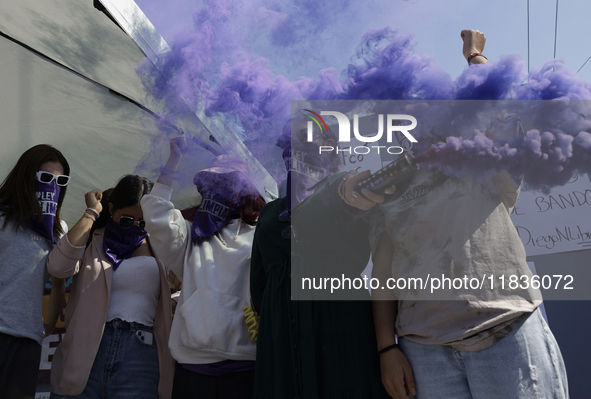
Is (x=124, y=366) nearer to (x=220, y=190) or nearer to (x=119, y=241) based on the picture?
(x=119, y=241)

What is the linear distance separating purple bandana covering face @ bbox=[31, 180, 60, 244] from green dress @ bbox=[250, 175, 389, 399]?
973mm

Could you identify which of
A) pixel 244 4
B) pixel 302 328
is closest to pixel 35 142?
pixel 244 4

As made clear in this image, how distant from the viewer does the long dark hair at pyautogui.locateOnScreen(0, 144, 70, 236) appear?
1879 mm

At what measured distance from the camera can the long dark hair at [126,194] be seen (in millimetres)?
2252

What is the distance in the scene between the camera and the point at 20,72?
2221mm

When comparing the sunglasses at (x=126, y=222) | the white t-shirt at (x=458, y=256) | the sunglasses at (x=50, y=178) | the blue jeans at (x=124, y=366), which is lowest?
the blue jeans at (x=124, y=366)

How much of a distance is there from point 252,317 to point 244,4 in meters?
1.31

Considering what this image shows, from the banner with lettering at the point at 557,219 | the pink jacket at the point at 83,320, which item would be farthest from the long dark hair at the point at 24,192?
the banner with lettering at the point at 557,219

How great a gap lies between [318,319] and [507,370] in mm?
568

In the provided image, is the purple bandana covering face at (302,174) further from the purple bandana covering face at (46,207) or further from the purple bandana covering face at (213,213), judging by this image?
the purple bandana covering face at (46,207)

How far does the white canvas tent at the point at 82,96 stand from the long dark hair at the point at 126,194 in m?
0.06

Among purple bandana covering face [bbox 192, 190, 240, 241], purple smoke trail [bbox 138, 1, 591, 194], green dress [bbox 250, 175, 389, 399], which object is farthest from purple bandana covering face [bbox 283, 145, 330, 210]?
purple bandana covering face [bbox 192, 190, 240, 241]

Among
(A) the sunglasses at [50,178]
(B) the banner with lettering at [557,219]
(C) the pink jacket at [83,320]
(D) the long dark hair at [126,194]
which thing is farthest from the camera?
(B) the banner with lettering at [557,219]

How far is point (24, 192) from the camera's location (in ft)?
6.31
